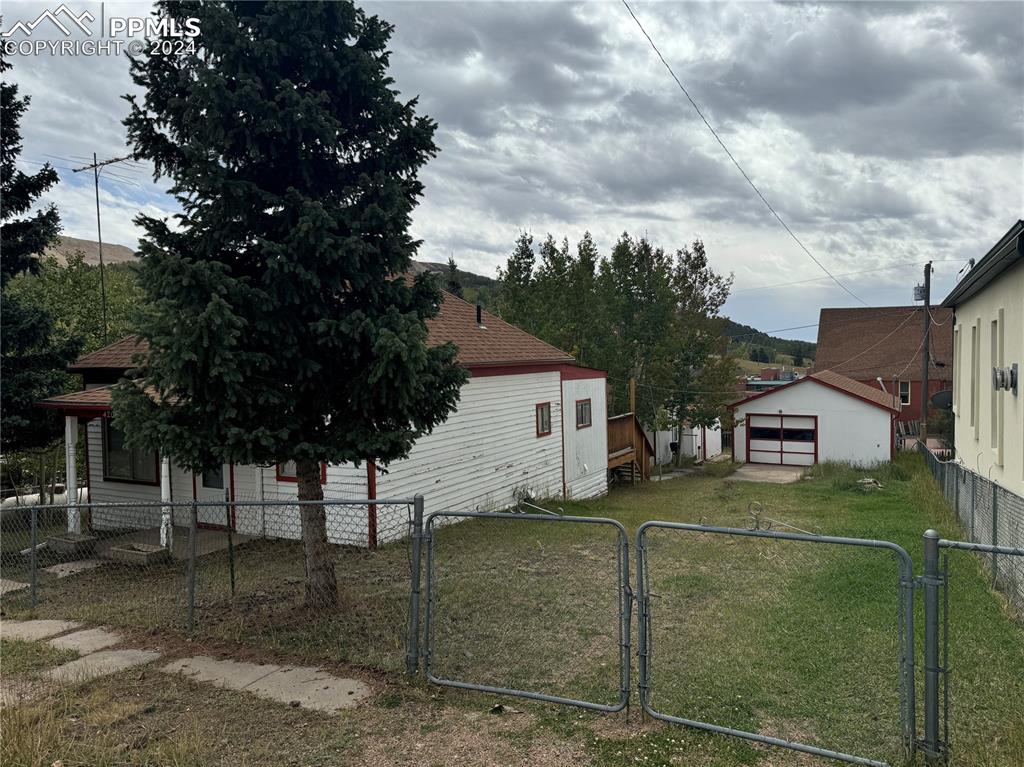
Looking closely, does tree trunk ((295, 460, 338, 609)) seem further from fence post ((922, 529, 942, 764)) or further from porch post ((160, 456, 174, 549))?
fence post ((922, 529, 942, 764))

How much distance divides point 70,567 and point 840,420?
27539 mm

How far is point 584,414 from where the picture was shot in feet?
66.1

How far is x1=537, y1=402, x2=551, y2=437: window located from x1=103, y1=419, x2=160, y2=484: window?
331 inches

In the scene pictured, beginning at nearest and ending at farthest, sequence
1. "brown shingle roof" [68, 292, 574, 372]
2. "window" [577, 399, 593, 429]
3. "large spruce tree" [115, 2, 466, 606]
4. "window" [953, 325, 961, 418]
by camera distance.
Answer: "large spruce tree" [115, 2, 466, 606]
"brown shingle roof" [68, 292, 574, 372]
"window" [953, 325, 961, 418]
"window" [577, 399, 593, 429]

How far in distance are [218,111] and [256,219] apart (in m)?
0.99

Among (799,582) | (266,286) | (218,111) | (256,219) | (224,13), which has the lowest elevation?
(799,582)

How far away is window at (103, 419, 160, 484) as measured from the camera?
1313cm

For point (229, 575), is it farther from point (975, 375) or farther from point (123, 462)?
point (975, 375)

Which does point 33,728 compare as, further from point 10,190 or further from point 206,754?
point 10,190

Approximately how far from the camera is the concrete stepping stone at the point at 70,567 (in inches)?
400

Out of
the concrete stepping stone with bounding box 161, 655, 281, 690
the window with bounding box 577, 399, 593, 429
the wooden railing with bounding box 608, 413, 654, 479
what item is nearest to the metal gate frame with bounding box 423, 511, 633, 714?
the concrete stepping stone with bounding box 161, 655, 281, 690

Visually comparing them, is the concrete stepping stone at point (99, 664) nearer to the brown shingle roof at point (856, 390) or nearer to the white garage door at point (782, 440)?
the white garage door at point (782, 440)

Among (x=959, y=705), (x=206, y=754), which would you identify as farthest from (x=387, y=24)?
(x=959, y=705)

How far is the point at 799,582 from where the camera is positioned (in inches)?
336
